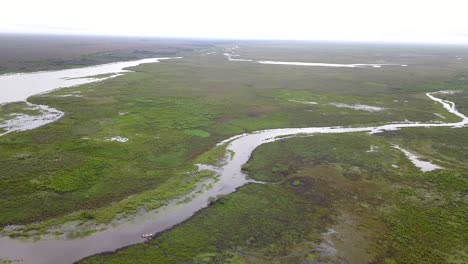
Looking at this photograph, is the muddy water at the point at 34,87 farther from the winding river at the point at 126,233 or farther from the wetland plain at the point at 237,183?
the winding river at the point at 126,233

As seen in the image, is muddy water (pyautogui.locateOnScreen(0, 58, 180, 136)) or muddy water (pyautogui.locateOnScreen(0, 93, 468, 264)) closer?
muddy water (pyautogui.locateOnScreen(0, 93, 468, 264))

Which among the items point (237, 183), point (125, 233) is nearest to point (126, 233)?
point (125, 233)

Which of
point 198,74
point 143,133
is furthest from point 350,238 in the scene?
point 198,74

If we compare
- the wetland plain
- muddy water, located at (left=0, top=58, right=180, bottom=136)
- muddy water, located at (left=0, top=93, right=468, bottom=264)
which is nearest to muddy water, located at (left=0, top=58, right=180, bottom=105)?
muddy water, located at (left=0, top=58, right=180, bottom=136)

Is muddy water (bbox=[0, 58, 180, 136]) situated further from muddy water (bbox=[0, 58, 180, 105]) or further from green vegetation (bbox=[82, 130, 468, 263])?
green vegetation (bbox=[82, 130, 468, 263])

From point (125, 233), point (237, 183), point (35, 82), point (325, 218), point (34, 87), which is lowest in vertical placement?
point (125, 233)

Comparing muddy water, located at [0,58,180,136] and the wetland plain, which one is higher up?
muddy water, located at [0,58,180,136]

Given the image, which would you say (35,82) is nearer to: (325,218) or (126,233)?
(126,233)

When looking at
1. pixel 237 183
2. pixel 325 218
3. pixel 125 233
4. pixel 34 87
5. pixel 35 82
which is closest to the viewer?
pixel 125 233

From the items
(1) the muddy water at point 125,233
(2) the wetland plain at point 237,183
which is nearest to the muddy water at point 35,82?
(2) the wetland plain at point 237,183

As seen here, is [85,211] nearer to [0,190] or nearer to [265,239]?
[0,190]

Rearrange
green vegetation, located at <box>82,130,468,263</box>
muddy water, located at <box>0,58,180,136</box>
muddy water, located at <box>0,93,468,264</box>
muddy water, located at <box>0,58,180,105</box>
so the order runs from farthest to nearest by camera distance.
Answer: muddy water, located at <box>0,58,180,105</box>
muddy water, located at <box>0,58,180,136</box>
green vegetation, located at <box>82,130,468,263</box>
muddy water, located at <box>0,93,468,264</box>
